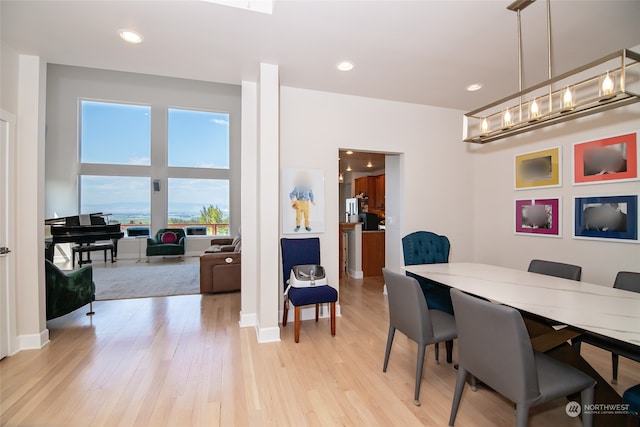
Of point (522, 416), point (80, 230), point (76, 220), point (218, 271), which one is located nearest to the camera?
point (522, 416)

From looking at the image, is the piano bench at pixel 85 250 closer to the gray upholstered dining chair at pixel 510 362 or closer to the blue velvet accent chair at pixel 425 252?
the blue velvet accent chair at pixel 425 252

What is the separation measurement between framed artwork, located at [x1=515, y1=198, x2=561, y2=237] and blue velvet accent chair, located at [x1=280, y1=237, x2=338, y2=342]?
2.68 metres

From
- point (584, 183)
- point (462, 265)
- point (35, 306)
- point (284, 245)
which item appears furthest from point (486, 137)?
point (35, 306)

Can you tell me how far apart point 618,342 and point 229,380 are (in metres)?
2.67

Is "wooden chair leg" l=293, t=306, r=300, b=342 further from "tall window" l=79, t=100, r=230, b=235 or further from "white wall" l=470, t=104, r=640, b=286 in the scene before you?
"tall window" l=79, t=100, r=230, b=235

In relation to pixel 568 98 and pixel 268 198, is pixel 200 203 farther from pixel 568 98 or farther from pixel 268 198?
pixel 568 98

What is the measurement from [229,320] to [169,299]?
1415 mm

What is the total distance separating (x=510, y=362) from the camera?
4.46ft

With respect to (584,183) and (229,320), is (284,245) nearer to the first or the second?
(229,320)

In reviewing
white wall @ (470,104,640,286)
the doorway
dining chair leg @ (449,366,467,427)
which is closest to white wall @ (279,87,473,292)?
the doorway

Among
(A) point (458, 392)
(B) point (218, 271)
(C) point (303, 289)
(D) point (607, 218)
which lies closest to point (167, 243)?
(B) point (218, 271)

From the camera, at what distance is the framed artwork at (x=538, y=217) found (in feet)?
10.9

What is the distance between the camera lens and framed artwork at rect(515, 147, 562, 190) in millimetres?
3295

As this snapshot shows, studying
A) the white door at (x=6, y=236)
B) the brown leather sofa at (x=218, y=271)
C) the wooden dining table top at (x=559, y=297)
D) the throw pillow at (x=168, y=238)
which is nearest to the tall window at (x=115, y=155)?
the throw pillow at (x=168, y=238)
